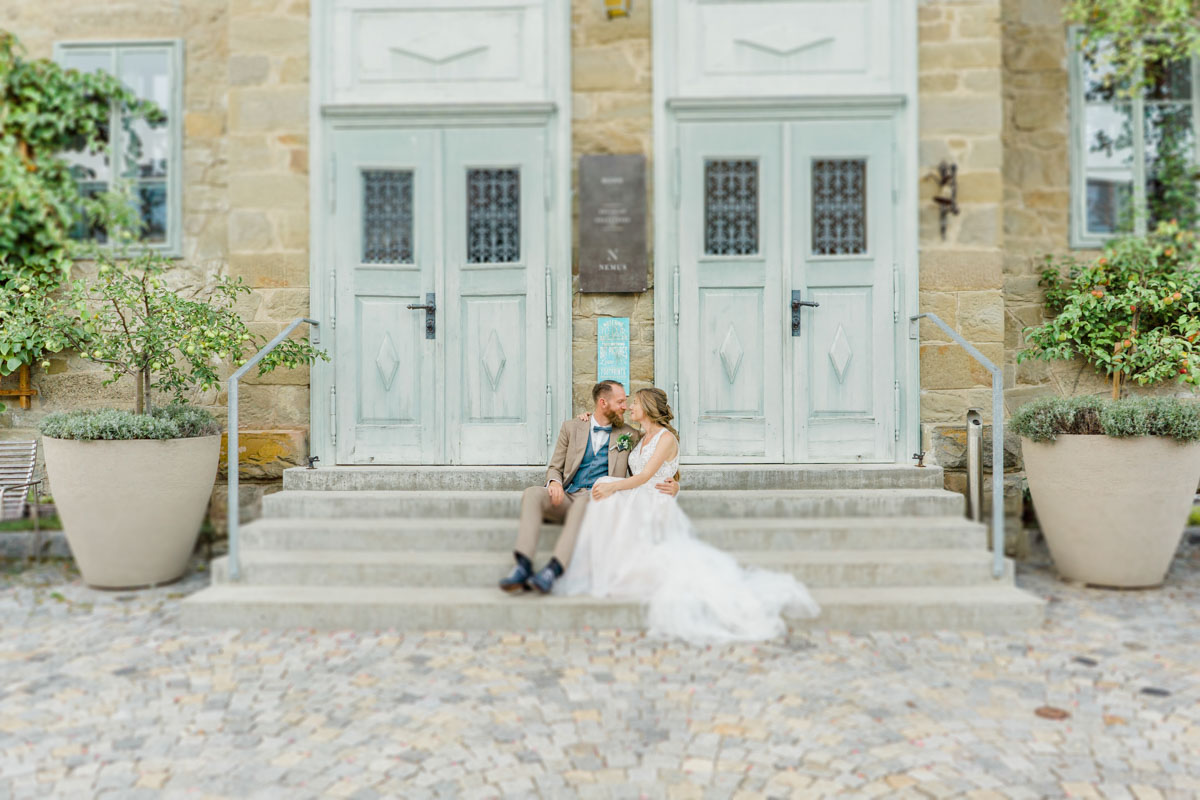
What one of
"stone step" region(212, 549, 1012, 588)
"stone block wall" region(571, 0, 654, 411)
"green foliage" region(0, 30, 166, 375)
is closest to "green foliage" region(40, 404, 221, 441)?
"stone step" region(212, 549, 1012, 588)

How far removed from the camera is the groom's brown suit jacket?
15.3 feet

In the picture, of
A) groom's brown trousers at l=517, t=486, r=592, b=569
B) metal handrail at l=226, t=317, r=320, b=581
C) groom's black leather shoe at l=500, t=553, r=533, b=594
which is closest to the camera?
groom's black leather shoe at l=500, t=553, r=533, b=594

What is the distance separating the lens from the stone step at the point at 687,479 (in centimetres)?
517

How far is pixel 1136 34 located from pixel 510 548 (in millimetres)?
5326

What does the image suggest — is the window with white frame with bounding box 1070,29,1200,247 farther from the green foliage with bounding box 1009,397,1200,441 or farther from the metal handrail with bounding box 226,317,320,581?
the metal handrail with bounding box 226,317,320,581

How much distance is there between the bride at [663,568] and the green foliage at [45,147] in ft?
13.1

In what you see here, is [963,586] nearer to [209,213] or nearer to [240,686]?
[240,686]

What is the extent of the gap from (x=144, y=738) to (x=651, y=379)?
11.5ft

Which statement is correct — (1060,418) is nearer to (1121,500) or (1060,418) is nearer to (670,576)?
(1121,500)

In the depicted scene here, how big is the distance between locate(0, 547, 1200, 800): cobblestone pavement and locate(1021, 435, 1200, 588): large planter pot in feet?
1.84

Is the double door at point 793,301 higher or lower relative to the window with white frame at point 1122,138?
lower

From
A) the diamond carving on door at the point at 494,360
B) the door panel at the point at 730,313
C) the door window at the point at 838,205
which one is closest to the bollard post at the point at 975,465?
the door panel at the point at 730,313

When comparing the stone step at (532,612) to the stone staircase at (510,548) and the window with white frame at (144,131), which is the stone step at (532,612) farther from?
the window with white frame at (144,131)

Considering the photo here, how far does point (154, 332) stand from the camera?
16.3 feet
